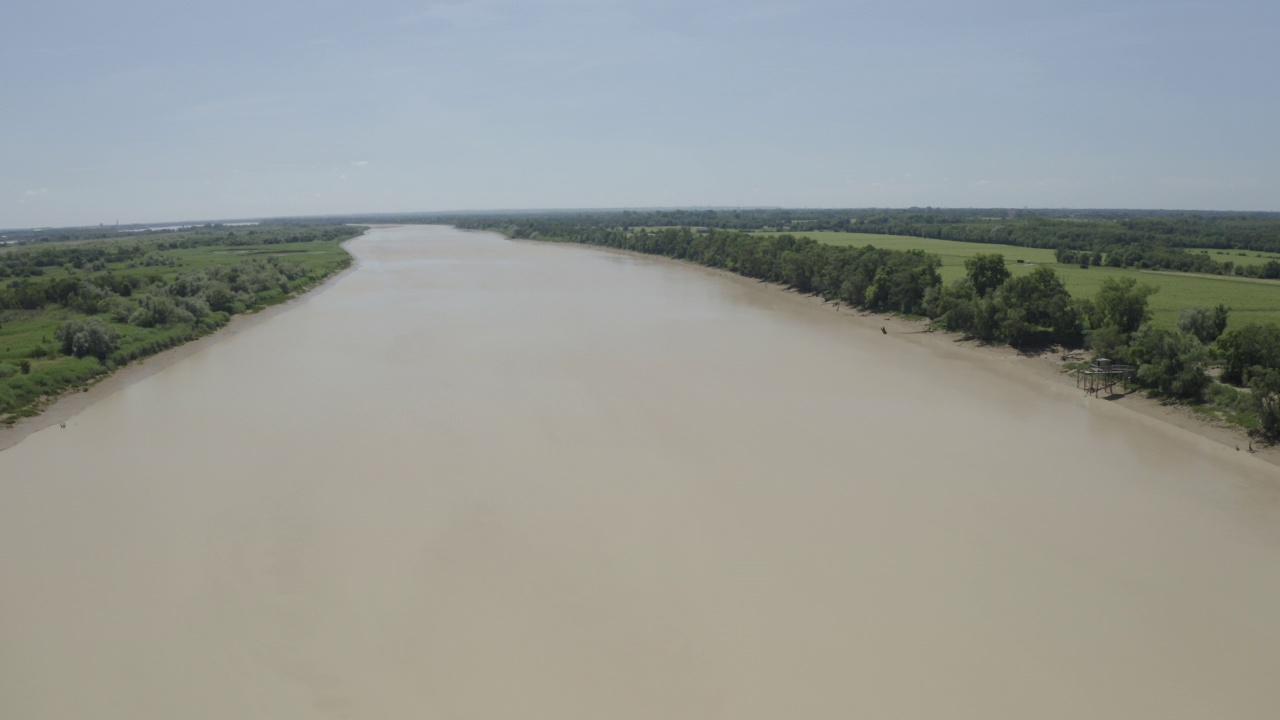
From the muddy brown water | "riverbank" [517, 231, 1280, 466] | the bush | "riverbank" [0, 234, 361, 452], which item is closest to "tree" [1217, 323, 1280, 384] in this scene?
"riverbank" [517, 231, 1280, 466]

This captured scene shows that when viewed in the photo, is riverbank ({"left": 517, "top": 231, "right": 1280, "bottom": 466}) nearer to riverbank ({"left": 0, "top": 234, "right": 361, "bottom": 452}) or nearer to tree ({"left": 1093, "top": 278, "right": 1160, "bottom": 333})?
tree ({"left": 1093, "top": 278, "right": 1160, "bottom": 333})

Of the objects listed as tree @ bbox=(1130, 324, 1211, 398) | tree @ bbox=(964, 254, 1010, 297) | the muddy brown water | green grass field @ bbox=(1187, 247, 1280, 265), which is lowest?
the muddy brown water

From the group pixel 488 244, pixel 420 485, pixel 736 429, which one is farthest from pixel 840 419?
pixel 488 244

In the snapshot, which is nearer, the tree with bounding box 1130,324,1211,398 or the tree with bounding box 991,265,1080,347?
the tree with bounding box 1130,324,1211,398

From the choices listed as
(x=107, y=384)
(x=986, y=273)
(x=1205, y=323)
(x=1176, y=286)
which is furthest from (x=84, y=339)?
(x=1176, y=286)

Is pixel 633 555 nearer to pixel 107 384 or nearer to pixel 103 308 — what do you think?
pixel 107 384

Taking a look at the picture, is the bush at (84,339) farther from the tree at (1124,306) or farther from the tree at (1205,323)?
the tree at (1205,323)

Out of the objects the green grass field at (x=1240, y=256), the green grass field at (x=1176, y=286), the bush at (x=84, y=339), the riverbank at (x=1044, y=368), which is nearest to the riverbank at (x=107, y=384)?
the bush at (x=84, y=339)
